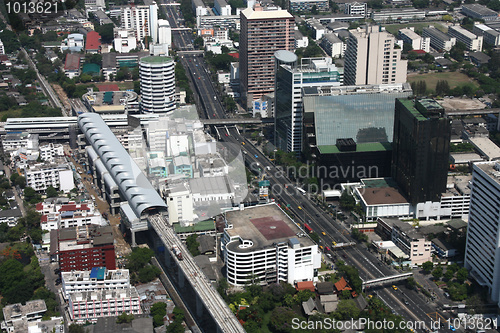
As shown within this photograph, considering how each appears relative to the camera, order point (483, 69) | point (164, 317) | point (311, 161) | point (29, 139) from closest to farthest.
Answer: point (164, 317) → point (311, 161) → point (29, 139) → point (483, 69)

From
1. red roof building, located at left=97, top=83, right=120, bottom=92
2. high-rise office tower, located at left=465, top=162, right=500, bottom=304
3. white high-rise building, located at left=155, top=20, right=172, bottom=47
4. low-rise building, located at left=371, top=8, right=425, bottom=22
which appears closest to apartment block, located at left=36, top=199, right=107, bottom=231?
high-rise office tower, located at left=465, top=162, right=500, bottom=304

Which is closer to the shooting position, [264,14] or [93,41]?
[264,14]

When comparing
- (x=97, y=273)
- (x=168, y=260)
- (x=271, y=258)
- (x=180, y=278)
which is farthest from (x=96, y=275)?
(x=271, y=258)

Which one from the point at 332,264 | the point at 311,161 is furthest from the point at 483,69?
the point at 332,264

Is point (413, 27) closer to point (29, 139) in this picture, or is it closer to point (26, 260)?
point (29, 139)

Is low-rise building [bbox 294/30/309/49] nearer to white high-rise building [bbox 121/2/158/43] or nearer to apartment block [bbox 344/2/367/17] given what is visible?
apartment block [bbox 344/2/367/17]

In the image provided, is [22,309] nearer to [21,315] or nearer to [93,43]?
[21,315]
